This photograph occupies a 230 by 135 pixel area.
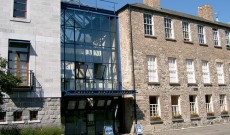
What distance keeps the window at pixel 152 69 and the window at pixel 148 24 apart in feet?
6.73

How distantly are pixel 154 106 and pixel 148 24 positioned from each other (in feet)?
21.3

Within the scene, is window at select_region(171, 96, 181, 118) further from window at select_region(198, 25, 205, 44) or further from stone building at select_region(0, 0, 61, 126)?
stone building at select_region(0, 0, 61, 126)

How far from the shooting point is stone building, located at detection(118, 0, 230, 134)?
21.1 meters

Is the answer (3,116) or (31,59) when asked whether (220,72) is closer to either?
(31,59)

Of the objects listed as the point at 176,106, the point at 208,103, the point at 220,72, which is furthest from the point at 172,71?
the point at 220,72

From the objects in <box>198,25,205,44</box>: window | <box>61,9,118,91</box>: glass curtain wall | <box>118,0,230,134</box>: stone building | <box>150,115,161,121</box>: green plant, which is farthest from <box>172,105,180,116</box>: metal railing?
Answer: <box>198,25,205,44</box>: window

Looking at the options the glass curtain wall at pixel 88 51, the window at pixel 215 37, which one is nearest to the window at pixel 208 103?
the window at pixel 215 37

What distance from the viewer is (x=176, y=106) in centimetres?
2291

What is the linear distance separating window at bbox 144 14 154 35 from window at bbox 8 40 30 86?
9.79 metres

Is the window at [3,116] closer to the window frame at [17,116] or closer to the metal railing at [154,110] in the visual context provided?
the window frame at [17,116]

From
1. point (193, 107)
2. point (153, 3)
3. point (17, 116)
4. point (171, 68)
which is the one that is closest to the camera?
point (17, 116)

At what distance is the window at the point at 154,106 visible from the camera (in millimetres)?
21469

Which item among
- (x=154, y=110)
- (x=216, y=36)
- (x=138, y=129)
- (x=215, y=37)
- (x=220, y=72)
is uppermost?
(x=216, y=36)

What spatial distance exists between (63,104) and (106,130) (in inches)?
130
